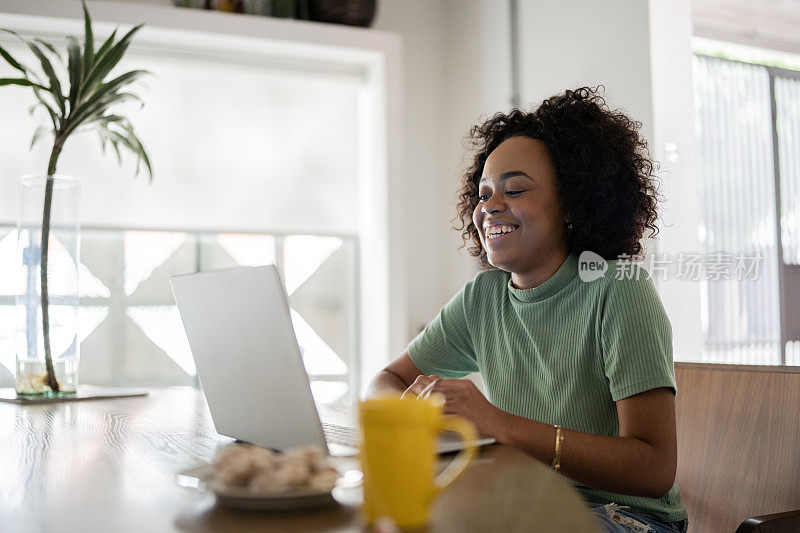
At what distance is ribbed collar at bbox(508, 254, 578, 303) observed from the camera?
1.33 m

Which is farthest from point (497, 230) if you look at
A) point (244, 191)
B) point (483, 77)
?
point (244, 191)

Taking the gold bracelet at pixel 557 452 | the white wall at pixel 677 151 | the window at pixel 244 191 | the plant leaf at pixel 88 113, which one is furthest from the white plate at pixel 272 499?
the window at pixel 244 191

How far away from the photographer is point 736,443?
1330mm

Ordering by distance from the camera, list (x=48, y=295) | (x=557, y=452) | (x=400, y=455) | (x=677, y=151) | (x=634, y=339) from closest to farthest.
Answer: (x=400, y=455) < (x=557, y=452) < (x=634, y=339) < (x=48, y=295) < (x=677, y=151)

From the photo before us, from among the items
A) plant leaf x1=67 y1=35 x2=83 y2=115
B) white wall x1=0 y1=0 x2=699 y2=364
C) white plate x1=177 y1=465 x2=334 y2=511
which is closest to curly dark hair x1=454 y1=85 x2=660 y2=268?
white plate x1=177 y1=465 x2=334 y2=511

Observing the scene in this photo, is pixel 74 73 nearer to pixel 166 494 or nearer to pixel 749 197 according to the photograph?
pixel 166 494

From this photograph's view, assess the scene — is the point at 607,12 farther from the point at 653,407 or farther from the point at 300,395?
the point at 300,395

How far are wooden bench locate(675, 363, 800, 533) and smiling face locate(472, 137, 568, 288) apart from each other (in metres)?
0.35

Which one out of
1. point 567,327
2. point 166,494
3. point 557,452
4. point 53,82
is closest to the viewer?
point 166,494

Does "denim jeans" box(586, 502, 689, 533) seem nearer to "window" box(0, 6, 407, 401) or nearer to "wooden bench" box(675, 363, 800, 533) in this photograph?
"wooden bench" box(675, 363, 800, 533)

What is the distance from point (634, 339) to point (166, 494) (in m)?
0.73

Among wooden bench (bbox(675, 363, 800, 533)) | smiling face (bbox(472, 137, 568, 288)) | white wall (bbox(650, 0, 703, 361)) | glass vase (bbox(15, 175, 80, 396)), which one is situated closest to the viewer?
wooden bench (bbox(675, 363, 800, 533))

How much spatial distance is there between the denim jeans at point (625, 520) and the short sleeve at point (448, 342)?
19.1 inches

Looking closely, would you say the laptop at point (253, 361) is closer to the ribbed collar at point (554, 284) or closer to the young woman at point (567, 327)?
the young woman at point (567, 327)
